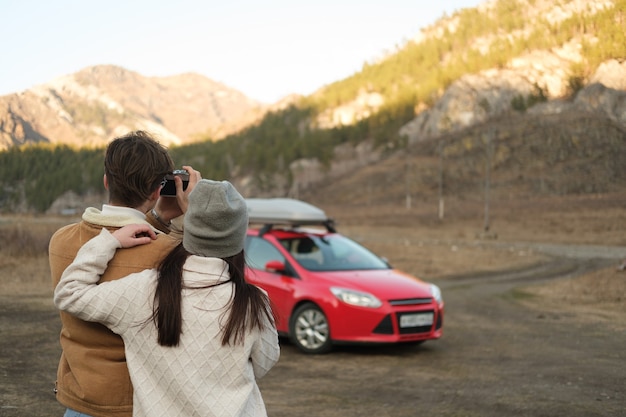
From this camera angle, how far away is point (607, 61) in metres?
19.4

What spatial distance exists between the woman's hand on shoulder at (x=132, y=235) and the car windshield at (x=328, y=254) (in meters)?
8.32

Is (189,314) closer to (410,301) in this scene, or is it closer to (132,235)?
(132,235)

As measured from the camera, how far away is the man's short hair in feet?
9.65

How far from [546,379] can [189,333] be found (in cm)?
697

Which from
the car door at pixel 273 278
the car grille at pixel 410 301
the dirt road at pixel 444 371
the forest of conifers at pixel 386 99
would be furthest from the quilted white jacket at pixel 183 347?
the forest of conifers at pixel 386 99

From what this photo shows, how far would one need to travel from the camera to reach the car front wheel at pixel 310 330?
10.6m

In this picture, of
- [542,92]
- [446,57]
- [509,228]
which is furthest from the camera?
[446,57]

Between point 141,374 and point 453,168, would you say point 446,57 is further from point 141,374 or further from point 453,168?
point 141,374

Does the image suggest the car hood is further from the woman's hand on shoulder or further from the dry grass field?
the woman's hand on shoulder

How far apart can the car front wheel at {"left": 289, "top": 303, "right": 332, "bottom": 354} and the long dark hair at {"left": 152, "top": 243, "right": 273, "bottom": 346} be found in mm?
7806

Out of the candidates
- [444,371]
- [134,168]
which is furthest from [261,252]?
[134,168]

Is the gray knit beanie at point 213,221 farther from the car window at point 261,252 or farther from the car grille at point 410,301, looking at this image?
the car window at point 261,252

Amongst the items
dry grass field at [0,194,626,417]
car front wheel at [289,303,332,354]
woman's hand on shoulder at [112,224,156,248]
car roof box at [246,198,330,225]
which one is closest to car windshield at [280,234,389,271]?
car roof box at [246,198,330,225]

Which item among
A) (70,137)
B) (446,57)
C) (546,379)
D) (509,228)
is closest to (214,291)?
(546,379)
